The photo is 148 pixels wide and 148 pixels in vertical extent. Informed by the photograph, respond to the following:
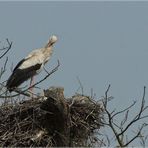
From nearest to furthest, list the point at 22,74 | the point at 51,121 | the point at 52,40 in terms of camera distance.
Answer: the point at 51,121
the point at 22,74
the point at 52,40

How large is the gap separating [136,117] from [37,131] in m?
1.39

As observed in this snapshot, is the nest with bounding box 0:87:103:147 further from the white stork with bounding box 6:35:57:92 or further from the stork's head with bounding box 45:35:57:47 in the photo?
the stork's head with bounding box 45:35:57:47

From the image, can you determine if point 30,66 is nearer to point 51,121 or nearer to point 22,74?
point 22,74

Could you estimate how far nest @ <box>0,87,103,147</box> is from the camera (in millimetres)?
7344

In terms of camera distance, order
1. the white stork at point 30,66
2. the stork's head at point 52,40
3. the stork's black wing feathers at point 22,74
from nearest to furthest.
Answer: the stork's black wing feathers at point 22,74, the white stork at point 30,66, the stork's head at point 52,40

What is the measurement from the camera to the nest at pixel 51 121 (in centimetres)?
734

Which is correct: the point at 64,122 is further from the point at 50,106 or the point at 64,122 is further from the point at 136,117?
the point at 136,117

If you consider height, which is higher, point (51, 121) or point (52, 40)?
point (52, 40)

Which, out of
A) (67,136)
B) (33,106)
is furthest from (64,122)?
(33,106)

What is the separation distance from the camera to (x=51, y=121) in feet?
25.0

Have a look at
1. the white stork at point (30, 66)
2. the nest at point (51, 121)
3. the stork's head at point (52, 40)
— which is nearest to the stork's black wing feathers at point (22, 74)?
the white stork at point (30, 66)

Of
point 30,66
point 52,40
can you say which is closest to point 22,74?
point 30,66

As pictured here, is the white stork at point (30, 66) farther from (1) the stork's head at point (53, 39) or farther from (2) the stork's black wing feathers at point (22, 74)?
(1) the stork's head at point (53, 39)

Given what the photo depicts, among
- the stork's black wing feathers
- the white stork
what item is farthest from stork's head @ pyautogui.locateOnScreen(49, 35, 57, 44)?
the stork's black wing feathers
